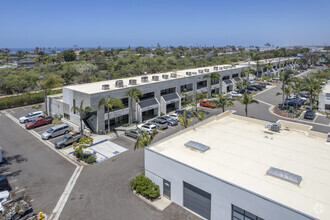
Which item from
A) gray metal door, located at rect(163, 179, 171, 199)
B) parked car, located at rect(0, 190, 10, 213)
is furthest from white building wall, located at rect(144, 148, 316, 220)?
parked car, located at rect(0, 190, 10, 213)

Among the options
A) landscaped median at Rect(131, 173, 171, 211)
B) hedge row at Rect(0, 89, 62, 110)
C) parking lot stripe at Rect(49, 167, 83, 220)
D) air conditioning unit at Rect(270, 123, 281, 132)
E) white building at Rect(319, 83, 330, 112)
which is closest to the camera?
Result: parking lot stripe at Rect(49, 167, 83, 220)

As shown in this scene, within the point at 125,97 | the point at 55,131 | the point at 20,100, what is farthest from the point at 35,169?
the point at 20,100

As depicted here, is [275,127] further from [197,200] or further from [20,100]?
[20,100]

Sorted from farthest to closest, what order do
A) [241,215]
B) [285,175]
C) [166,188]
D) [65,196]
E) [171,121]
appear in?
[171,121] < [65,196] < [166,188] < [285,175] < [241,215]

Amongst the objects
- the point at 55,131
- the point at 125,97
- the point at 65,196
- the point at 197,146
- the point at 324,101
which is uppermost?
the point at 125,97

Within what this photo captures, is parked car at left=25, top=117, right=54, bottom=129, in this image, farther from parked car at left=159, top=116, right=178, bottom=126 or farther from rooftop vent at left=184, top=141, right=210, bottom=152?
rooftop vent at left=184, top=141, right=210, bottom=152

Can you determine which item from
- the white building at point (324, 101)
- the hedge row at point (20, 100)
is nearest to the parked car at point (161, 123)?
the hedge row at point (20, 100)
